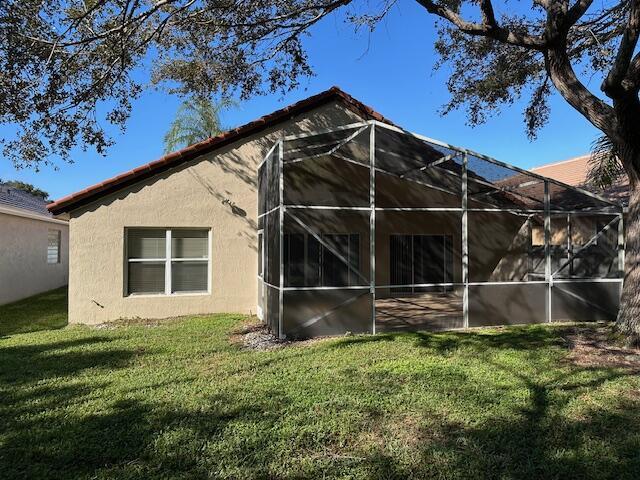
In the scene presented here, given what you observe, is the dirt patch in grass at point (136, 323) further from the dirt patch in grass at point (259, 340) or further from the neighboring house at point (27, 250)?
the neighboring house at point (27, 250)

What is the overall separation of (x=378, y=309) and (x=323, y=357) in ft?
15.2

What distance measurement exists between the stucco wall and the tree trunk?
7306 mm

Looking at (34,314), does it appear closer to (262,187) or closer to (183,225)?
(183,225)

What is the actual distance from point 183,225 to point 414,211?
5.41 metres

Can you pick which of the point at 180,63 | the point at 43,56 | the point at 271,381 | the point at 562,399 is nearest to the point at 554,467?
the point at 562,399

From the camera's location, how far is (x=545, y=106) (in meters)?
12.1

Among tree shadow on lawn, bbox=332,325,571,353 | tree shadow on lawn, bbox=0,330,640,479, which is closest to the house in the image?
tree shadow on lawn, bbox=332,325,571,353

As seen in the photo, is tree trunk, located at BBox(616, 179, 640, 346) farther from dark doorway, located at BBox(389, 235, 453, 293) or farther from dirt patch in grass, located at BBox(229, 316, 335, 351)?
dark doorway, located at BBox(389, 235, 453, 293)

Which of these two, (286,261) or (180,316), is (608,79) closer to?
(286,261)

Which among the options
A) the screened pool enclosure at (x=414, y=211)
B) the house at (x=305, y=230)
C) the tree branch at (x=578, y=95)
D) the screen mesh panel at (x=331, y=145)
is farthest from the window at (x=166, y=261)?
the tree branch at (x=578, y=95)

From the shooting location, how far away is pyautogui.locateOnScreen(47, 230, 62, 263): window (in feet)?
55.6

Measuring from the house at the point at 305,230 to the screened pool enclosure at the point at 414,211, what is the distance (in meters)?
0.03

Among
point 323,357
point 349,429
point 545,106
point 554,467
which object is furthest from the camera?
point 545,106

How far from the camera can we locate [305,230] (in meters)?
8.00
